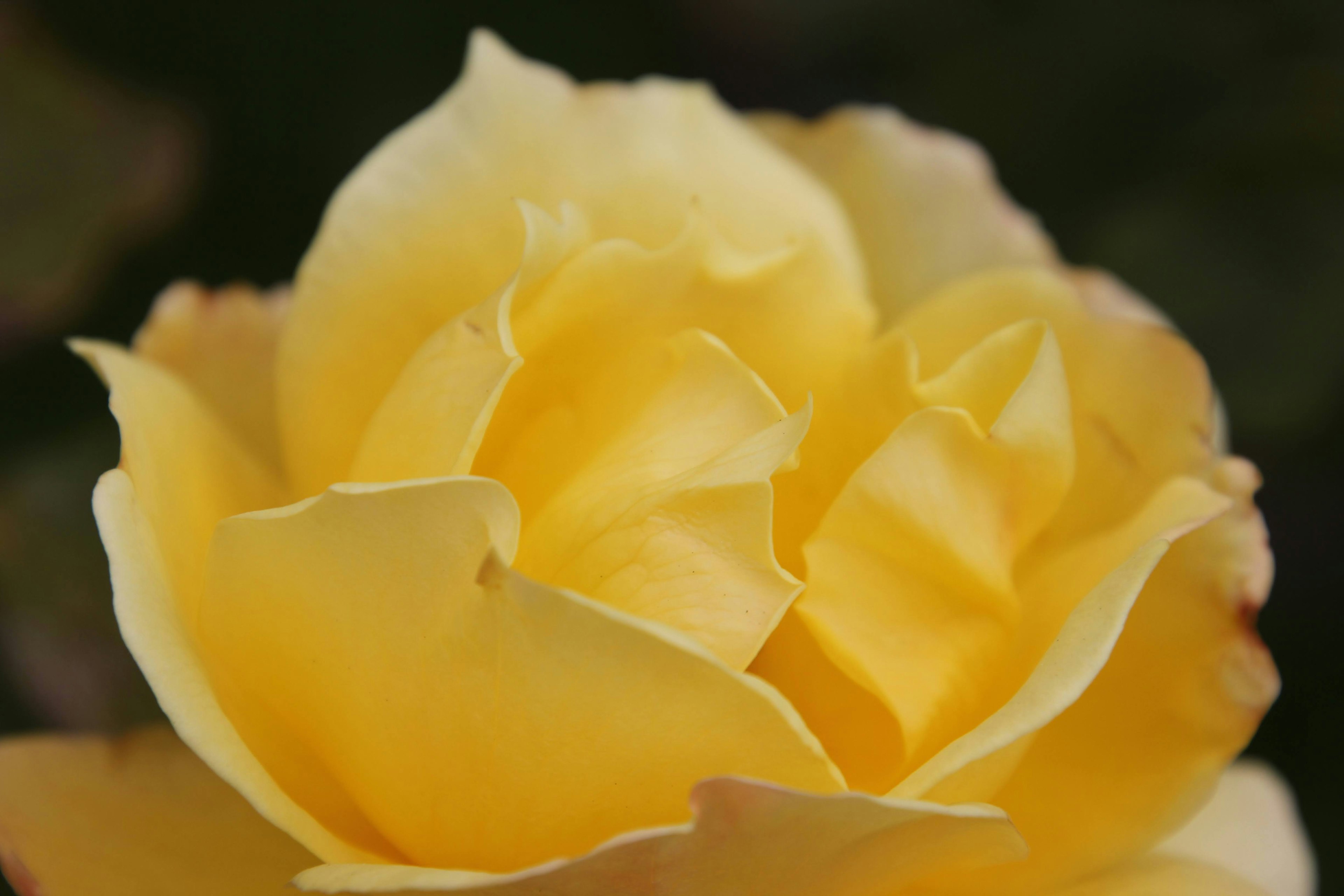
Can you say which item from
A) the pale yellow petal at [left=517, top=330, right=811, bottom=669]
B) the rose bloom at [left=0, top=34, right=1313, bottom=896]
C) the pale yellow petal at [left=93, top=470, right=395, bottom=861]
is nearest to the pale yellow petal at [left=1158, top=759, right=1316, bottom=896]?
the rose bloom at [left=0, top=34, right=1313, bottom=896]

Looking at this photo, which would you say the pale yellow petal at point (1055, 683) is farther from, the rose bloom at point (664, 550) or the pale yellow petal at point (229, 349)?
the pale yellow petal at point (229, 349)

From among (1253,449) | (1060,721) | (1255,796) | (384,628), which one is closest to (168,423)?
(384,628)

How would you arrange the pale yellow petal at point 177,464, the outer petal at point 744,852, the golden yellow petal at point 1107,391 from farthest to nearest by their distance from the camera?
the golden yellow petal at point 1107,391, the pale yellow petal at point 177,464, the outer petal at point 744,852

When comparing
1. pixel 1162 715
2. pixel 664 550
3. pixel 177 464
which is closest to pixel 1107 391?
pixel 1162 715

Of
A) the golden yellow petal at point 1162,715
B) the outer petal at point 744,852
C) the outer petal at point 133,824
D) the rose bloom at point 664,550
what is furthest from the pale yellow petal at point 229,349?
the golden yellow petal at point 1162,715

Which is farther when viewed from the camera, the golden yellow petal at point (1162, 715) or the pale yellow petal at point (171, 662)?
the golden yellow petal at point (1162, 715)

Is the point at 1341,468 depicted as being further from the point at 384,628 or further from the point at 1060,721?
the point at 384,628
